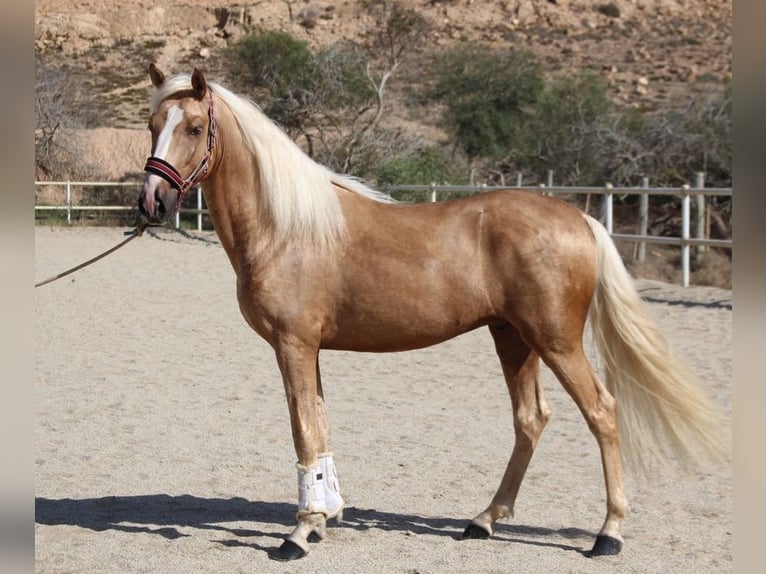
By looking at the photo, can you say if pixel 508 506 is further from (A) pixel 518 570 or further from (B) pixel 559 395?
(B) pixel 559 395

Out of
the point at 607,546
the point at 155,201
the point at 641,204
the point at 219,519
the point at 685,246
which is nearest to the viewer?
the point at 155,201

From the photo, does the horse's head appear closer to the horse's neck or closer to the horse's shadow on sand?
the horse's neck

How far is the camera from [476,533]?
410cm

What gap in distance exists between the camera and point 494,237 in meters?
3.90

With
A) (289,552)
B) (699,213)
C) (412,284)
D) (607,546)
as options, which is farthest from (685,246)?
(289,552)

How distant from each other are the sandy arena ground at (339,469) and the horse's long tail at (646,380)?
0.45m

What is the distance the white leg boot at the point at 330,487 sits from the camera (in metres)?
4.08

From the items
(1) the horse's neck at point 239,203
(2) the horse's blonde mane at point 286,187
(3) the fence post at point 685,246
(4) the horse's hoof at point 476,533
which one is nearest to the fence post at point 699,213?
(3) the fence post at point 685,246

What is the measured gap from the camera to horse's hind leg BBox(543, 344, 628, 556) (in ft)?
12.5

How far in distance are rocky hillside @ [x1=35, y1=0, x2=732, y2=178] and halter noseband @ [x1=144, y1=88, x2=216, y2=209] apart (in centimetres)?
4270

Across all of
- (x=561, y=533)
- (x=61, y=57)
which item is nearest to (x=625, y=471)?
(x=561, y=533)

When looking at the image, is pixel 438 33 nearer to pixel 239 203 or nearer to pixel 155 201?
pixel 239 203

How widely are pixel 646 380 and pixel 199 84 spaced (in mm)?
2318

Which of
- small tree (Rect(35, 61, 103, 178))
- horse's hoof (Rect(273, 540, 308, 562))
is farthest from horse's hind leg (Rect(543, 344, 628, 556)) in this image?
small tree (Rect(35, 61, 103, 178))
